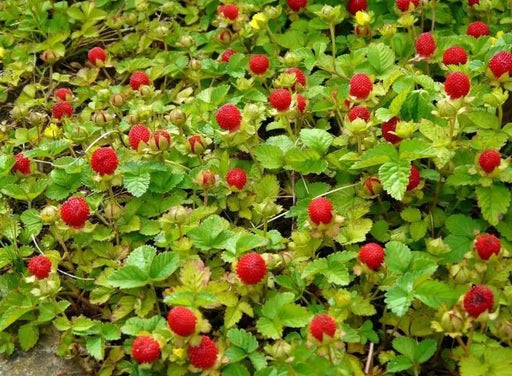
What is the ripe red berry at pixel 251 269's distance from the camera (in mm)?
2316

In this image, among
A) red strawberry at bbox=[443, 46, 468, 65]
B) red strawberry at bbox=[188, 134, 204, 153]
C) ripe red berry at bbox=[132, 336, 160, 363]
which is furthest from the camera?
red strawberry at bbox=[443, 46, 468, 65]

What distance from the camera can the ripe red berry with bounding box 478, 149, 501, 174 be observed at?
247 cm

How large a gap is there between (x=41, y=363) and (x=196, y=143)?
0.98 meters

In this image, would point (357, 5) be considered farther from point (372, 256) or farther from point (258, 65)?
point (372, 256)

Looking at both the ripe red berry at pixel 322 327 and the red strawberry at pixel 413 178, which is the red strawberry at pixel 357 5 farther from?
the ripe red berry at pixel 322 327

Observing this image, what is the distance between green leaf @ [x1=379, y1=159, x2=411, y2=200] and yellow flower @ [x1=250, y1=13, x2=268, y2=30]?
128 centimetres

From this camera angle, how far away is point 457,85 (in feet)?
8.30

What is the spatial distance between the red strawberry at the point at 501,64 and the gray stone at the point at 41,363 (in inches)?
70.7

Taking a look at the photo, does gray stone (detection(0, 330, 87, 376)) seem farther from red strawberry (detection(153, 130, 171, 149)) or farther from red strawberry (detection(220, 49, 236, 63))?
red strawberry (detection(220, 49, 236, 63))

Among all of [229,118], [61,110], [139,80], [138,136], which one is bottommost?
[61,110]

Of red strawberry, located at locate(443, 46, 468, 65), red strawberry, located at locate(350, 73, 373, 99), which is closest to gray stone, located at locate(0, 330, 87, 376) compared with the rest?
red strawberry, located at locate(350, 73, 373, 99)

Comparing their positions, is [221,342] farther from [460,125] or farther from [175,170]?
[460,125]

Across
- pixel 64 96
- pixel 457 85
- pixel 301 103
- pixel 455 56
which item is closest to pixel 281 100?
pixel 301 103

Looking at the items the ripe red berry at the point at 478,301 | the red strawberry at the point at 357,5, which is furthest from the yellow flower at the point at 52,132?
the ripe red berry at the point at 478,301
